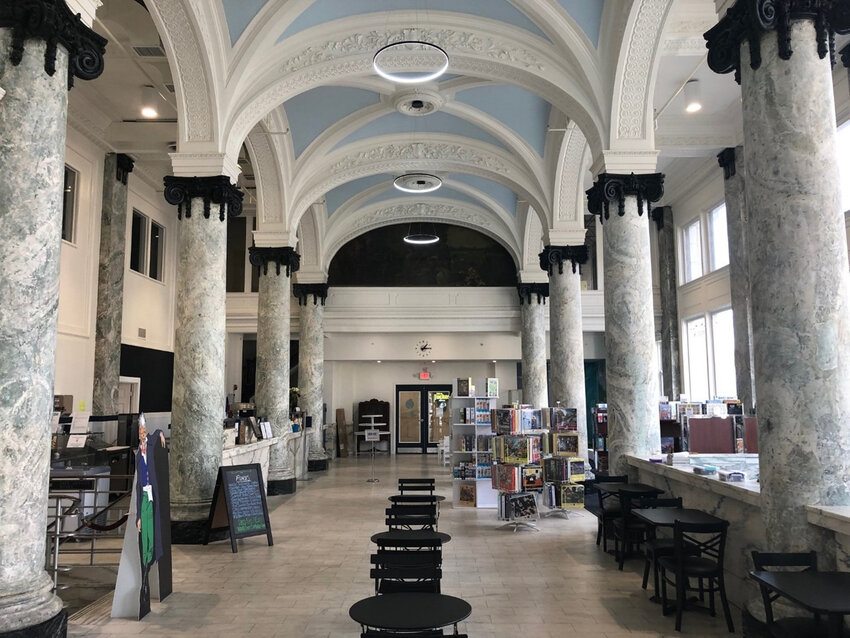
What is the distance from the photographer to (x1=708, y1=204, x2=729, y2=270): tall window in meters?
16.5

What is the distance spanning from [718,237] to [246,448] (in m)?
12.6

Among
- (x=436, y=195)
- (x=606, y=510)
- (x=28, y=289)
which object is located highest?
(x=436, y=195)

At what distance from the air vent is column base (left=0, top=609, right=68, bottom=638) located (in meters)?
8.23

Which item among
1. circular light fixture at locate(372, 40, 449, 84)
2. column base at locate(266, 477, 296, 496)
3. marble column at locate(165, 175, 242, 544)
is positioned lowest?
column base at locate(266, 477, 296, 496)

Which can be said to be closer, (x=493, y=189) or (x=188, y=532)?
(x=188, y=532)

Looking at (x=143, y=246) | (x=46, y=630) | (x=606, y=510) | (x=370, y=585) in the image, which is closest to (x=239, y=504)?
(x=370, y=585)

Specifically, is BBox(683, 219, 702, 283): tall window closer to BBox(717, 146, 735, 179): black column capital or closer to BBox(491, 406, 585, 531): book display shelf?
BBox(717, 146, 735, 179): black column capital

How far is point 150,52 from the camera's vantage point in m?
10.0

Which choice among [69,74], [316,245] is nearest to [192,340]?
[69,74]

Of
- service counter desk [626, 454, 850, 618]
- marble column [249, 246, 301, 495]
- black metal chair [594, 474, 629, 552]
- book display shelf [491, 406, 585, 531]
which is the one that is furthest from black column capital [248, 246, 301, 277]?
service counter desk [626, 454, 850, 618]

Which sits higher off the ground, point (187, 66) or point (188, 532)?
point (187, 66)

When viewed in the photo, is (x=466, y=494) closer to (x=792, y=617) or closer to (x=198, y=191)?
(x=198, y=191)

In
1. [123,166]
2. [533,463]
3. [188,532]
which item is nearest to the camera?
[188,532]

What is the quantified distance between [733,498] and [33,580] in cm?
506
